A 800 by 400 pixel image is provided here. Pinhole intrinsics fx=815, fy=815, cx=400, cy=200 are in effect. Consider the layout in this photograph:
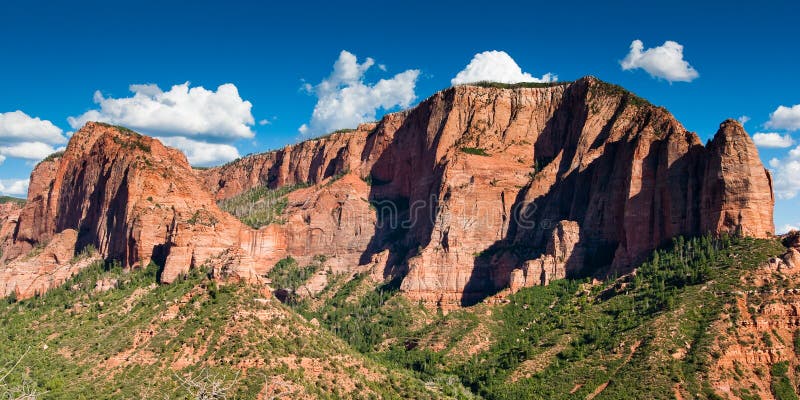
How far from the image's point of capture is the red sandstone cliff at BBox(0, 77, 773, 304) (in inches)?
4412

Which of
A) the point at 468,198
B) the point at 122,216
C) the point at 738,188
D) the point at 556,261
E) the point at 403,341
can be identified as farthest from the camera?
the point at 468,198

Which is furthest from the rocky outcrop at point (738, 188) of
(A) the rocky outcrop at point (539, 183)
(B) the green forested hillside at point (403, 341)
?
(B) the green forested hillside at point (403, 341)

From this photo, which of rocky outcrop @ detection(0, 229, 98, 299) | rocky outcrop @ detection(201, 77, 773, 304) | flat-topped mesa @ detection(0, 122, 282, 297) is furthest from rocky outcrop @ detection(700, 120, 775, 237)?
rocky outcrop @ detection(0, 229, 98, 299)

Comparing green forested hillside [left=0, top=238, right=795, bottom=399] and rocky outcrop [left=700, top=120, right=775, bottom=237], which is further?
rocky outcrop [left=700, top=120, right=775, bottom=237]

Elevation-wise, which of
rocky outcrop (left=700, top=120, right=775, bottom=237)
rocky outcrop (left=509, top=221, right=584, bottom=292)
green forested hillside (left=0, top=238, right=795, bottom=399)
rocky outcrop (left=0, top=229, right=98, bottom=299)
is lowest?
green forested hillside (left=0, top=238, right=795, bottom=399)

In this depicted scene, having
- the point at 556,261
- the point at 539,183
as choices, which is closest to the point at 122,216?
the point at 556,261

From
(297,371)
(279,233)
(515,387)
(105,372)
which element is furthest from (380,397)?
(279,233)

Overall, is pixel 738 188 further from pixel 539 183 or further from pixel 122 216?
pixel 122 216

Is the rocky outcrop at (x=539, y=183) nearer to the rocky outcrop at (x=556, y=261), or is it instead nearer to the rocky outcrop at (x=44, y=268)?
the rocky outcrop at (x=556, y=261)

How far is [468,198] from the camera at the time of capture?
474 ft

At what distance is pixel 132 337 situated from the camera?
3541 inches

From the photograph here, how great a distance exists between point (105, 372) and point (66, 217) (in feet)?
246

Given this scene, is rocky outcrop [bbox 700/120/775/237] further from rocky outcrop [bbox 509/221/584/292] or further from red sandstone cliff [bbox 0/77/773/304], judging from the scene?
rocky outcrop [bbox 509/221/584/292]

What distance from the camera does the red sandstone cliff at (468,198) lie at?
112 metres
